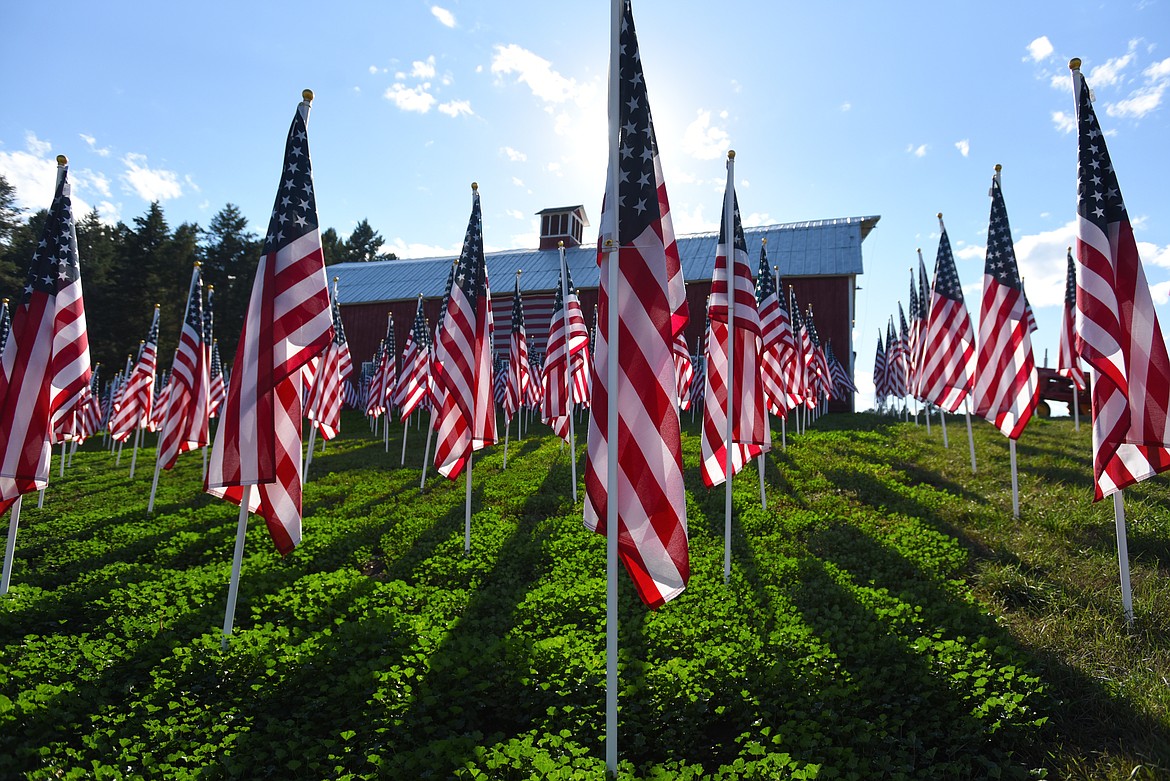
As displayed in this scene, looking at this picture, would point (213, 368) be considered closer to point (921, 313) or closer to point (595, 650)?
point (595, 650)

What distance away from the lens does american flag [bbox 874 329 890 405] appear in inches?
1260

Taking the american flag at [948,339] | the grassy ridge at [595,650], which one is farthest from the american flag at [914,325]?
the grassy ridge at [595,650]

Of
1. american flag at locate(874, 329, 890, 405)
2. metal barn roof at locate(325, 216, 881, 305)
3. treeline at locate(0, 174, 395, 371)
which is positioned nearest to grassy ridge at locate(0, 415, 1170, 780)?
american flag at locate(874, 329, 890, 405)

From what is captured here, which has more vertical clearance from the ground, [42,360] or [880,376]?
[42,360]

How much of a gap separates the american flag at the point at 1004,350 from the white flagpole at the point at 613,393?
7.40 metres

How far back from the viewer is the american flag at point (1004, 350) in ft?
32.6

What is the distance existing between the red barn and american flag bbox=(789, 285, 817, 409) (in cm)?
969

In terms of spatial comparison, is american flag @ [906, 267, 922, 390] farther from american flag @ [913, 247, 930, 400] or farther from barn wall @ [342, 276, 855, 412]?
barn wall @ [342, 276, 855, 412]

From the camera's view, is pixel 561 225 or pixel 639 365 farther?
pixel 561 225

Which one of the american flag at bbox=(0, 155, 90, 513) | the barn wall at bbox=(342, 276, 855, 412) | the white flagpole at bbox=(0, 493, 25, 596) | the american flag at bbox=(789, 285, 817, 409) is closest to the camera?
the american flag at bbox=(0, 155, 90, 513)

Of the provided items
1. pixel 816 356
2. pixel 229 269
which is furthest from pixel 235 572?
pixel 229 269

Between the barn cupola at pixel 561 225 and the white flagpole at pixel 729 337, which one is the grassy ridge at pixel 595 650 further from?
the barn cupola at pixel 561 225

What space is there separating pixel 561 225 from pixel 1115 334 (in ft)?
144

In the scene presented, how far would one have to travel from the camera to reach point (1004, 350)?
10.0 meters
